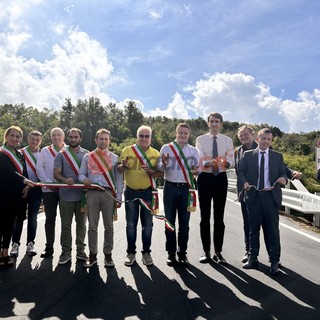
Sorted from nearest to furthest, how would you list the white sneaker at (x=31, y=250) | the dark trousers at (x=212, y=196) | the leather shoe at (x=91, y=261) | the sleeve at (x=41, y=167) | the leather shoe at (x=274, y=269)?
the leather shoe at (x=274, y=269) < the leather shoe at (x=91, y=261) < the dark trousers at (x=212, y=196) < the white sneaker at (x=31, y=250) < the sleeve at (x=41, y=167)

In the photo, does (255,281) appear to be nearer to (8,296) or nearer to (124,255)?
(124,255)

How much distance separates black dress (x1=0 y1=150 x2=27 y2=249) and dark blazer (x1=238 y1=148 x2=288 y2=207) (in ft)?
11.9

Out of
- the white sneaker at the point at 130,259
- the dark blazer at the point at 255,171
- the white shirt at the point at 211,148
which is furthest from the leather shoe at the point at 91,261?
the dark blazer at the point at 255,171

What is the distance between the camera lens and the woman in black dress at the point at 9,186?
566 centimetres

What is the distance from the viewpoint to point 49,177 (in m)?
6.54

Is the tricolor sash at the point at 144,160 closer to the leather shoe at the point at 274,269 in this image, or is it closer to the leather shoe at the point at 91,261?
the leather shoe at the point at 91,261

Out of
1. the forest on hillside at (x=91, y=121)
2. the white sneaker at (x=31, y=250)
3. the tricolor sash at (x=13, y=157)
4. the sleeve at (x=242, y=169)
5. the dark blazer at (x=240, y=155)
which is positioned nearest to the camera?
the tricolor sash at (x=13, y=157)

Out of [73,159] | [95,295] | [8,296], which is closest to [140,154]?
[73,159]

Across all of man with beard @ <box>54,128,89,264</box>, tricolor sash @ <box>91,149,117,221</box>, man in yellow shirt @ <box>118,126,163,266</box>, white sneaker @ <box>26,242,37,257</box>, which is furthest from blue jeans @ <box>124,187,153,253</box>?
white sneaker @ <box>26,242,37,257</box>

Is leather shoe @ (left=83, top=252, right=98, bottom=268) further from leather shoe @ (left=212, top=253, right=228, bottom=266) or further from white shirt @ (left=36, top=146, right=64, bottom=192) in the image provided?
leather shoe @ (left=212, top=253, right=228, bottom=266)

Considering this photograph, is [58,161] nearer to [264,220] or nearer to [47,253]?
[47,253]

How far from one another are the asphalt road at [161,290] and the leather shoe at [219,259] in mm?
116

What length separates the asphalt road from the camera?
393cm

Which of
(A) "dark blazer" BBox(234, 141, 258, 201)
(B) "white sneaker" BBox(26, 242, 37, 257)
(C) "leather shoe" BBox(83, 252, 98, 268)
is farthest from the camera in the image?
(B) "white sneaker" BBox(26, 242, 37, 257)
